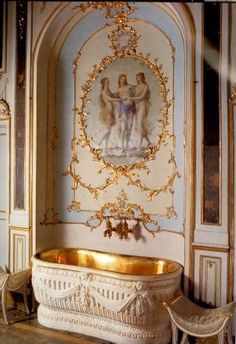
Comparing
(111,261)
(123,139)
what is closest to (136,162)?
(123,139)

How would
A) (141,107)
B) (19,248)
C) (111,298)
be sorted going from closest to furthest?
(111,298) → (141,107) → (19,248)

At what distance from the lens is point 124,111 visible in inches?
156

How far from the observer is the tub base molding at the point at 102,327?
3.23m

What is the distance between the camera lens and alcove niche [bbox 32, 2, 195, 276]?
3507 mm

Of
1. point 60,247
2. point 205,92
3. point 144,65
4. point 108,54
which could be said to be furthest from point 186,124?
point 60,247

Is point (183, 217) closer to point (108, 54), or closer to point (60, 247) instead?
point (60, 247)

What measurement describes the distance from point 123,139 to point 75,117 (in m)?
0.65

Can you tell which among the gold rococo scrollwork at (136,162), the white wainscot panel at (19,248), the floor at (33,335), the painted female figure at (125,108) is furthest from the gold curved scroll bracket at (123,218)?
the floor at (33,335)

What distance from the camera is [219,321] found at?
2795mm

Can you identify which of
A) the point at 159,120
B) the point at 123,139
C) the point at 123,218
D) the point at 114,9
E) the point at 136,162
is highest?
the point at 114,9

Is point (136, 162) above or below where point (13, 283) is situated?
above

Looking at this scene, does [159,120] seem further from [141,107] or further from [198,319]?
[198,319]

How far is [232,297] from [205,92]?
1799 millimetres

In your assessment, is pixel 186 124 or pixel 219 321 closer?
pixel 219 321
